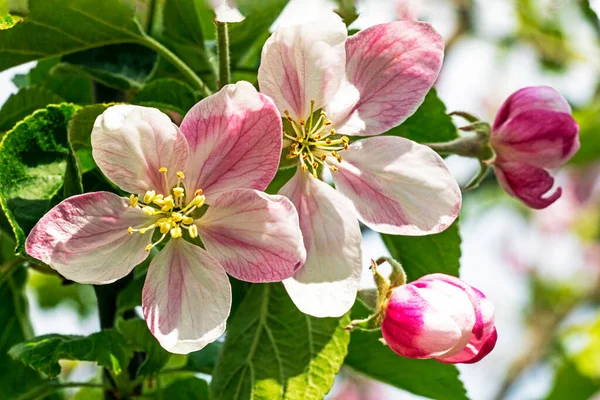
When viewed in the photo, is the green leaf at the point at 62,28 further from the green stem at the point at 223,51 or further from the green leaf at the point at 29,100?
the green stem at the point at 223,51

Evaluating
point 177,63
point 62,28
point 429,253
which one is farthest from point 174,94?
point 429,253

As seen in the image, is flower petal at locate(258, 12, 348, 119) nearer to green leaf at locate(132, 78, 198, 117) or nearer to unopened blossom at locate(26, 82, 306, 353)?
unopened blossom at locate(26, 82, 306, 353)

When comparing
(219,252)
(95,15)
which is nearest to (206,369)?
(219,252)

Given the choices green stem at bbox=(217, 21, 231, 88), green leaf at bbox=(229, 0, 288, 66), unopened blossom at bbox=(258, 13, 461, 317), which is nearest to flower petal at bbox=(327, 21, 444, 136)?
unopened blossom at bbox=(258, 13, 461, 317)

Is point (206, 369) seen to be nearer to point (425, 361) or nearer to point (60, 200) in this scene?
point (425, 361)

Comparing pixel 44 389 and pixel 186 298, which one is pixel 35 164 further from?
pixel 44 389
